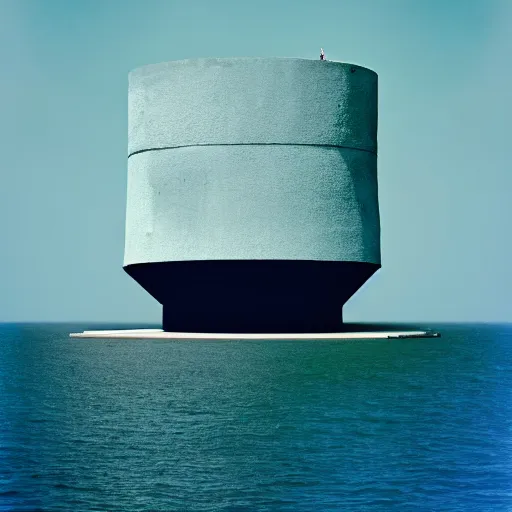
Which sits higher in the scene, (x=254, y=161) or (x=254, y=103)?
(x=254, y=103)

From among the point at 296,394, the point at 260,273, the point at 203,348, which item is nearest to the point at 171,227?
the point at 260,273

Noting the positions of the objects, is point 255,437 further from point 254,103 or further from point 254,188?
point 254,103

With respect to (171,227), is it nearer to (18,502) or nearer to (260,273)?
(260,273)

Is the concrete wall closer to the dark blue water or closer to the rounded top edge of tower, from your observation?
the rounded top edge of tower

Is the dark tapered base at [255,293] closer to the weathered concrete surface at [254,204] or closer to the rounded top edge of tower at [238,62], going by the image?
the weathered concrete surface at [254,204]

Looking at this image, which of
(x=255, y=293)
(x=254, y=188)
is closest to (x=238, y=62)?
(x=254, y=188)

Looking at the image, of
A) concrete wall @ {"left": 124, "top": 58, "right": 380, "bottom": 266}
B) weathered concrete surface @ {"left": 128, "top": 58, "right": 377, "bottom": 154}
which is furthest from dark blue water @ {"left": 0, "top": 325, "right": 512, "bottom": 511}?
weathered concrete surface @ {"left": 128, "top": 58, "right": 377, "bottom": 154}

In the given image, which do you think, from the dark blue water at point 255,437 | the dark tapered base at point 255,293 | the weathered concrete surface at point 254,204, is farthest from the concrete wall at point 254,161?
the dark blue water at point 255,437
